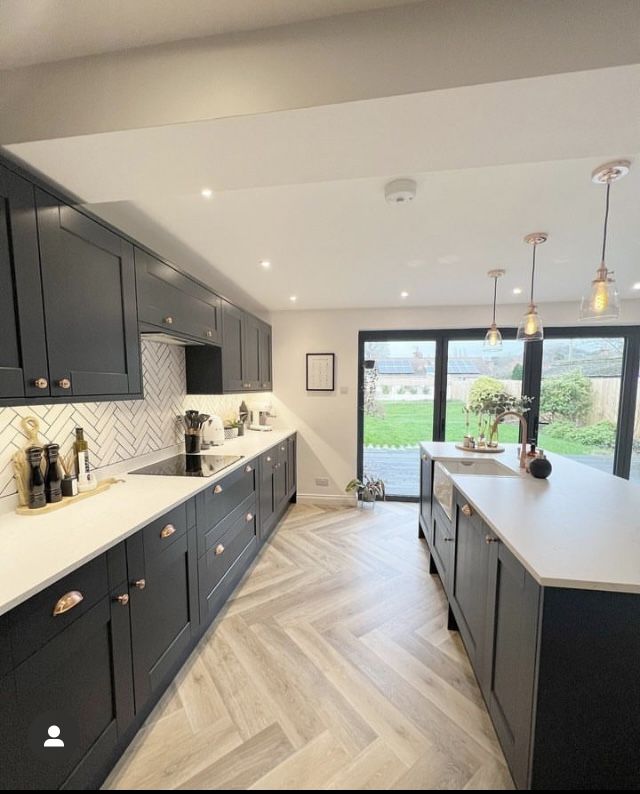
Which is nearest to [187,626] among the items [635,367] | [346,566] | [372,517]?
[346,566]

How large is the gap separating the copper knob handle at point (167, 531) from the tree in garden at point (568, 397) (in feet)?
13.3

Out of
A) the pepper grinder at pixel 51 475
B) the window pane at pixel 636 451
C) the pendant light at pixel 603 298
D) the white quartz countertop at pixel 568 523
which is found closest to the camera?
the white quartz countertop at pixel 568 523

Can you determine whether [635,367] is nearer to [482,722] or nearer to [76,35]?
[482,722]

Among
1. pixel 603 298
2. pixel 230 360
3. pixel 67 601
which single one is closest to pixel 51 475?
pixel 67 601

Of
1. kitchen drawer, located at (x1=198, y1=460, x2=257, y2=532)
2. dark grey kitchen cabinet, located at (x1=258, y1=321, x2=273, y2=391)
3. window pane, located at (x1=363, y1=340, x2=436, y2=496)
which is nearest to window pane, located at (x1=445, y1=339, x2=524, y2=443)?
window pane, located at (x1=363, y1=340, x2=436, y2=496)

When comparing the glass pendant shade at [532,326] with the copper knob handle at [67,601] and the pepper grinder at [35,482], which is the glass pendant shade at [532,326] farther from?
the pepper grinder at [35,482]

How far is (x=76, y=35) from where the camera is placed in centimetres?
96

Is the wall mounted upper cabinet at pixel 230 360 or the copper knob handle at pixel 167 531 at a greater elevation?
the wall mounted upper cabinet at pixel 230 360

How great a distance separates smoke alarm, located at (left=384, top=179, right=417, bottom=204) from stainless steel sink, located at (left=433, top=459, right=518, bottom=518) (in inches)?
62.1

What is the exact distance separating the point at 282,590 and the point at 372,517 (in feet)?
5.17

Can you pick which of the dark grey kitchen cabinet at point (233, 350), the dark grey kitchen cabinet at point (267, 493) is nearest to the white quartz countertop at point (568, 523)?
the dark grey kitchen cabinet at point (267, 493)

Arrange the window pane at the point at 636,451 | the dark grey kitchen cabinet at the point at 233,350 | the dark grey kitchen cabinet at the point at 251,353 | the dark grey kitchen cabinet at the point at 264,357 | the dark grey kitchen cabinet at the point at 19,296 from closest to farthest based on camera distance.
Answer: the dark grey kitchen cabinet at the point at 19,296 < the dark grey kitchen cabinet at the point at 233,350 < the dark grey kitchen cabinet at the point at 251,353 < the window pane at the point at 636,451 < the dark grey kitchen cabinet at the point at 264,357

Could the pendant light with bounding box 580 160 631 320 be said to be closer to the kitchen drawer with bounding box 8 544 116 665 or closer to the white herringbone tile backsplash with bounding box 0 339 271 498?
the kitchen drawer with bounding box 8 544 116 665

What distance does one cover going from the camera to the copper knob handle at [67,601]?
3.16 ft
